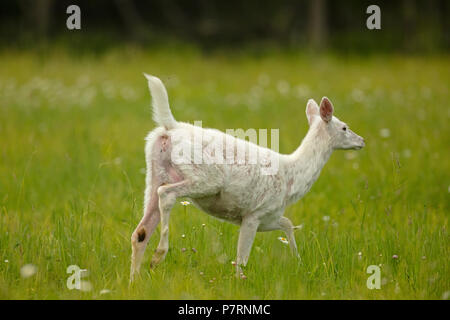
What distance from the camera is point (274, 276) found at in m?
3.90

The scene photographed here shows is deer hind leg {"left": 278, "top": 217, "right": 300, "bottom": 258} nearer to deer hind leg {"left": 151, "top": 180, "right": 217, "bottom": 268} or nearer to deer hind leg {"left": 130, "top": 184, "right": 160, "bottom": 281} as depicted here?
deer hind leg {"left": 151, "top": 180, "right": 217, "bottom": 268}

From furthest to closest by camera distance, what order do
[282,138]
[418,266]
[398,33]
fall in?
[398,33], [282,138], [418,266]

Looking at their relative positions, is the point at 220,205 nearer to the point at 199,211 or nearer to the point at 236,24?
the point at 199,211

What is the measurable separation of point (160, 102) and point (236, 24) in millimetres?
20666

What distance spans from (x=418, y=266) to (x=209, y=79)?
1050cm

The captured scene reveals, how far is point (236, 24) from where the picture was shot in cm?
2391

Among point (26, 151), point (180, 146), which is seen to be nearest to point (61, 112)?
point (26, 151)

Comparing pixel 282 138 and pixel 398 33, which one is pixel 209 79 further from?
pixel 398 33

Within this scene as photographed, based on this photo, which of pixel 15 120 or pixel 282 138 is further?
pixel 15 120

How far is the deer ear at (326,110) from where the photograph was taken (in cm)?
446

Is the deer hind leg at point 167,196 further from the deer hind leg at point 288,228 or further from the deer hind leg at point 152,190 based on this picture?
the deer hind leg at point 288,228

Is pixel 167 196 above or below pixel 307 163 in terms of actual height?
below

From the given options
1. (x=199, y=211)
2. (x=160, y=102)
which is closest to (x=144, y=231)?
(x=160, y=102)

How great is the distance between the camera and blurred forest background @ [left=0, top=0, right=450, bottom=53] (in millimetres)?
20375
